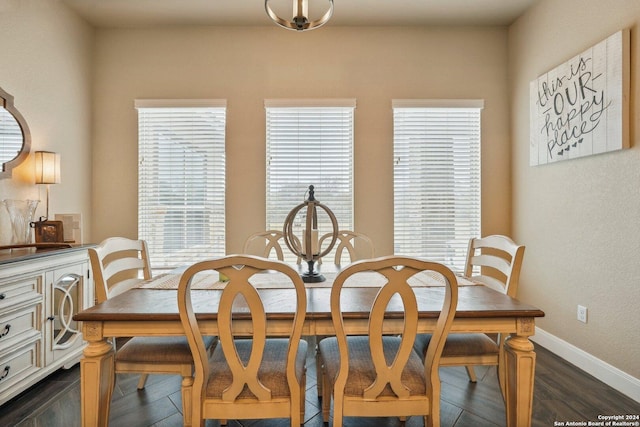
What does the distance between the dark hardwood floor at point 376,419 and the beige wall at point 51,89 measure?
1.18m

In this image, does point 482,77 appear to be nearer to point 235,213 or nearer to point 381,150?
point 381,150

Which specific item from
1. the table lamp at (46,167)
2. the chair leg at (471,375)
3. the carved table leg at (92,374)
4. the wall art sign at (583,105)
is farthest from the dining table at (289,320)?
the table lamp at (46,167)

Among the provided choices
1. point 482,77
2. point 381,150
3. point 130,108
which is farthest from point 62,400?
point 482,77

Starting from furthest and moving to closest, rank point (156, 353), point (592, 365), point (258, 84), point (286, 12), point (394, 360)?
point (258, 84) → point (286, 12) → point (592, 365) → point (156, 353) → point (394, 360)

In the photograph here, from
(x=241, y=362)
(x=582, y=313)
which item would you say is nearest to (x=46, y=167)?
(x=241, y=362)

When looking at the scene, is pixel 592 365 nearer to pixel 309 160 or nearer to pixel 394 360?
pixel 394 360

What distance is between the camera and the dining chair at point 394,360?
44.4 inches

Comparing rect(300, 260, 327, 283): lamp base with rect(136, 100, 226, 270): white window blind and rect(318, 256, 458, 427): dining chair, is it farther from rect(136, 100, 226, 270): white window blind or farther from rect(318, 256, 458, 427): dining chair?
rect(136, 100, 226, 270): white window blind

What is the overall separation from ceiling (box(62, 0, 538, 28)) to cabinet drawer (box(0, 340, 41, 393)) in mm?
2859

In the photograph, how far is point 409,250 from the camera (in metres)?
3.24

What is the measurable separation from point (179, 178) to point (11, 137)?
123 centimetres

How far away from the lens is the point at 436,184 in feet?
10.6

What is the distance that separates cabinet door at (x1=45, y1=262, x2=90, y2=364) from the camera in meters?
2.13

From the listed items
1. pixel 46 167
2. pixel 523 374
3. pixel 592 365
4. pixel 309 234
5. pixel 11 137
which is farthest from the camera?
pixel 46 167
